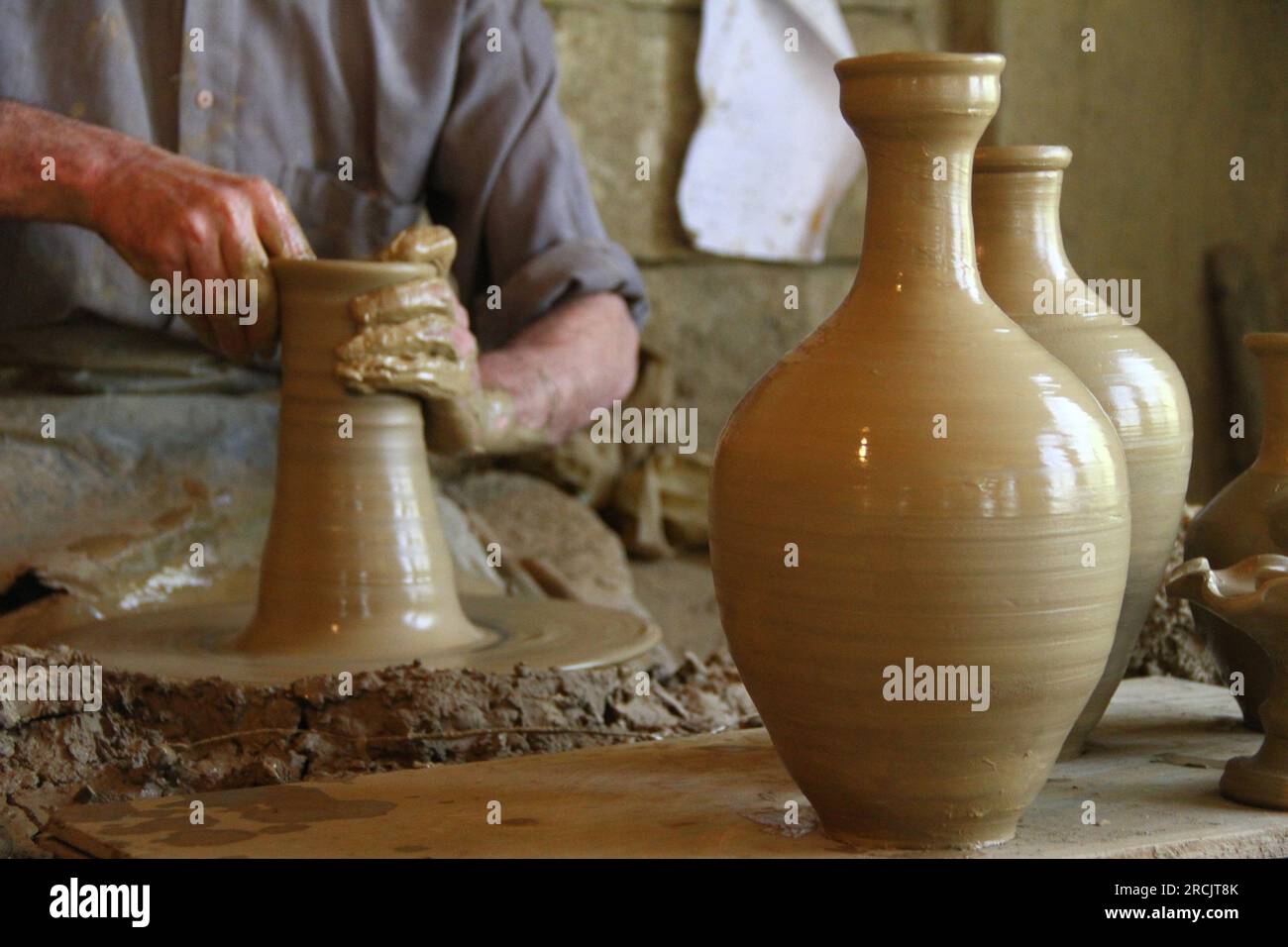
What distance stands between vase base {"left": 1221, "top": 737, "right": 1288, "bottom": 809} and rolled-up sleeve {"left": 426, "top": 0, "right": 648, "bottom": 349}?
163 cm

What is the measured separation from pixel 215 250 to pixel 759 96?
6.35 ft

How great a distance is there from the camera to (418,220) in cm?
270

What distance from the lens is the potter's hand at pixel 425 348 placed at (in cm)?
177

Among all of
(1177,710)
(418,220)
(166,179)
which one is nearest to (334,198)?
(418,220)

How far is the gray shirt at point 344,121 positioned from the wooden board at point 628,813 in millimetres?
1227

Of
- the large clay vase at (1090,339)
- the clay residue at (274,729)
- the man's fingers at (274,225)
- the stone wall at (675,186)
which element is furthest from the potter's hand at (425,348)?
the stone wall at (675,186)

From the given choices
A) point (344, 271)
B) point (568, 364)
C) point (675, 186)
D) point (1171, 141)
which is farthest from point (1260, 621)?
point (1171, 141)

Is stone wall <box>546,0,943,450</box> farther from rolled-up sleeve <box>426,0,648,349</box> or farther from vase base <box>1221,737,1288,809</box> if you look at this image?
vase base <box>1221,737,1288,809</box>

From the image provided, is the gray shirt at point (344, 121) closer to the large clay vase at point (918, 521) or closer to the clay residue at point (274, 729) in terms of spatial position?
the clay residue at point (274, 729)

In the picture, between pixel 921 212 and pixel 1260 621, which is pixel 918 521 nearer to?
pixel 921 212

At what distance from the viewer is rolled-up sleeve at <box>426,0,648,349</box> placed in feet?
8.66

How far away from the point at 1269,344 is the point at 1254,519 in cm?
15

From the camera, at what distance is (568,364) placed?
2594mm
